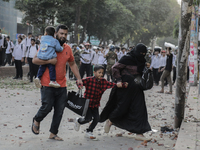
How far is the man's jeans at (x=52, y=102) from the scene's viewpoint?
499 cm

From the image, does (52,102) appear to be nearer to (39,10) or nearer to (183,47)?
(183,47)

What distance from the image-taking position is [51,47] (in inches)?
191

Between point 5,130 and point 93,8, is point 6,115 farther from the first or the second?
point 93,8

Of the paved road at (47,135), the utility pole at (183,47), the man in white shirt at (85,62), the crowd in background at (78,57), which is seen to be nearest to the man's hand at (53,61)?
the paved road at (47,135)

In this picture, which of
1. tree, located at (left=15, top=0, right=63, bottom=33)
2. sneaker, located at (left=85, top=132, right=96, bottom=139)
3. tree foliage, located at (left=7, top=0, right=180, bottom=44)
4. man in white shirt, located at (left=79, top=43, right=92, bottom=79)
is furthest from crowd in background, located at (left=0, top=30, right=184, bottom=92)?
sneaker, located at (left=85, top=132, right=96, bottom=139)

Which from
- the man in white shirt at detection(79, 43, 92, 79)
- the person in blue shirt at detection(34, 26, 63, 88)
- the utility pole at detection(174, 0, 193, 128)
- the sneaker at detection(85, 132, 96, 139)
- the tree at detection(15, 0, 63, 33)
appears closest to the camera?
the person in blue shirt at detection(34, 26, 63, 88)

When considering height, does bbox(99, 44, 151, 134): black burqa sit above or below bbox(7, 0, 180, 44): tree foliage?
below

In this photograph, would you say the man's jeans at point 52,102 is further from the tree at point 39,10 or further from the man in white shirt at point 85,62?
the tree at point 39,10

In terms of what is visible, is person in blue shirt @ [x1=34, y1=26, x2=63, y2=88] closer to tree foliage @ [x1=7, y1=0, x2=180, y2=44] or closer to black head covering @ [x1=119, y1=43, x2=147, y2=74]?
black head covering @ [x1=119, y1=43, x2=147, y2=74]

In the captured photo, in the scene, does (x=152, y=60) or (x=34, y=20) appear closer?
(x=152, y=60)

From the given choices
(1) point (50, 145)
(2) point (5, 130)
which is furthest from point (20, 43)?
(1) point (50, 145)

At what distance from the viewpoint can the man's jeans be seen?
197 inches

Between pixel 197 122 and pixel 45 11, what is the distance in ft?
70.0

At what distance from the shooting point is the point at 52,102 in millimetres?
5074
